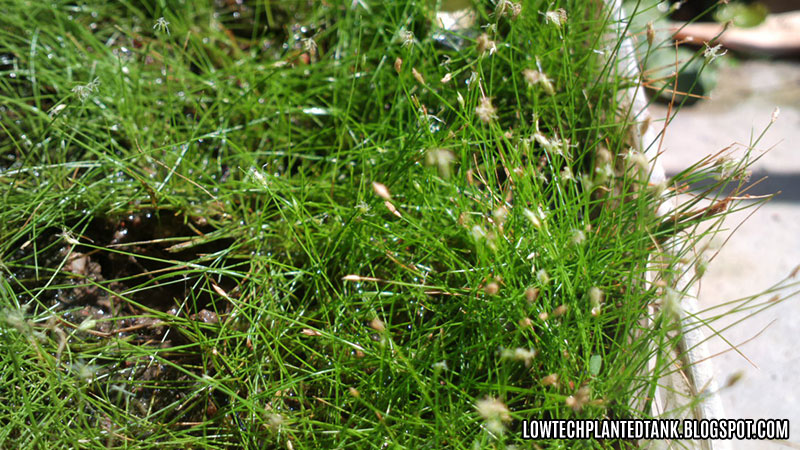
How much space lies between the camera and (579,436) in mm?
917

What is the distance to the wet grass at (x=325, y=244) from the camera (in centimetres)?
98

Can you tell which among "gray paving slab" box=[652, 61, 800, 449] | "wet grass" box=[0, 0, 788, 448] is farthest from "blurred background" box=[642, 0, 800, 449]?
"wet grass" box=[0, 0, 788, 448]

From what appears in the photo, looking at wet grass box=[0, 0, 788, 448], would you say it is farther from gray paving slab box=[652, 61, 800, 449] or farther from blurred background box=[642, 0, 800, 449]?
blurred background box=[642, 0, 800, 449]

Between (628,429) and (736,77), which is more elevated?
(736,77)

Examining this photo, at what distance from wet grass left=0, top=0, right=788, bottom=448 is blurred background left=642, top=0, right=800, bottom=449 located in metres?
0.70

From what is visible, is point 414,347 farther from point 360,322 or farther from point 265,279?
point 265,279

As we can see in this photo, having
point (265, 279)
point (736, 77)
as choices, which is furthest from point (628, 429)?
point (736, 77)

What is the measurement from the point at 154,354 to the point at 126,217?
15.7 inches

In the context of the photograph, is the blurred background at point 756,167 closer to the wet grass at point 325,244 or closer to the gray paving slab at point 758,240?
the gray paving slab at point 758,240

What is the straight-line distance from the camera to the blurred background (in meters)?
1.81

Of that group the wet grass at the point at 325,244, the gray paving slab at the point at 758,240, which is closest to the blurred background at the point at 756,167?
the gray paving slab at the point at 758,240

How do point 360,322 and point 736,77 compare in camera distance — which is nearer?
point 360,322

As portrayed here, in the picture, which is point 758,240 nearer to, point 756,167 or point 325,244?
point 756,167

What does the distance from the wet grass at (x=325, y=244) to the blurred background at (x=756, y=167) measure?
27.7 inches
